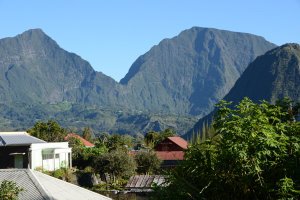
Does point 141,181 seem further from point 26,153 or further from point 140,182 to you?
point 26,153

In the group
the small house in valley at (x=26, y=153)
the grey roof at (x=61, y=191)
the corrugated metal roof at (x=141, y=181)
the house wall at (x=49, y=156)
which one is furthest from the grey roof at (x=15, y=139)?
the grey roof at (x=61, y=191)

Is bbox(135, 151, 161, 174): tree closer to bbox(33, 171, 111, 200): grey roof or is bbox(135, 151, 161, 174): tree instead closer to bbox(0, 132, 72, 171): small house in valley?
bbox(0, 132, 72, 171): small house in valley

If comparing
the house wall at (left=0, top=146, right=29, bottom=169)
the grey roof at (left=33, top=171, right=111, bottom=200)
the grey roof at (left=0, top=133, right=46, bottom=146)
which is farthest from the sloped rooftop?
the grey roof at (left=33, top=171, right=111, bottom=200)

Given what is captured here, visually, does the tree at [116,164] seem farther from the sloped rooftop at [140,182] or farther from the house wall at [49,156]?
the sloped rooftop at [140,182]

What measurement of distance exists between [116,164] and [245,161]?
44.3m

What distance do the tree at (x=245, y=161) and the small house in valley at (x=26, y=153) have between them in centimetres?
4148

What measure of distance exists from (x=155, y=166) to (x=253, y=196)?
164 ft

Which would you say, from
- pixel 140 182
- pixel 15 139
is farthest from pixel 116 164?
pixel 15 139

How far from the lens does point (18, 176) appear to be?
20750mm

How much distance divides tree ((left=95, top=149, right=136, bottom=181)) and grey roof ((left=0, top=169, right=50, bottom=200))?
29.5 metres

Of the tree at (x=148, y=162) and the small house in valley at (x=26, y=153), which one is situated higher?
the small house in valley at (x=26, y=153)

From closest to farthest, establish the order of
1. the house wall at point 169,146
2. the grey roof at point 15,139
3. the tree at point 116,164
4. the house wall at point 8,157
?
the house wall at point 8,157 < the grey roof at point 15,139 < the tree at point 116,164 < the house wall at point 169,146

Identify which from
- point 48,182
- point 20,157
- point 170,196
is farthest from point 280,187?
point 20,157

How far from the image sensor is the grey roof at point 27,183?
18.3m
